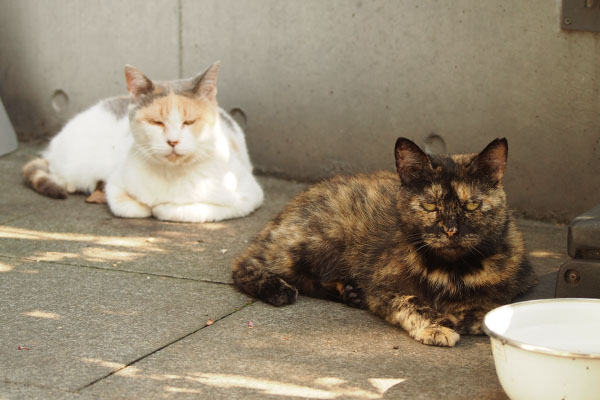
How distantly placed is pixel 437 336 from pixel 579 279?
29.5 inches

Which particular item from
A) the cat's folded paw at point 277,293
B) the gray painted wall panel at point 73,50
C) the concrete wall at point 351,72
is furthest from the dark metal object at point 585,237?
the gray painted wall panel at point 73,50

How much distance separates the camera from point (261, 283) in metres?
4.37

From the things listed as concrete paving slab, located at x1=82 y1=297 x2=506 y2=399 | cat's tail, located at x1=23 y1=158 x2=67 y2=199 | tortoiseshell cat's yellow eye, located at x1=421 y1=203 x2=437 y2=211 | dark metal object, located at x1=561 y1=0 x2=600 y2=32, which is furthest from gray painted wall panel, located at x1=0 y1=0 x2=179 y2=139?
tortoiseshell cat's yellow eye, located at x1=421 y1=203 x2=437 y2=211

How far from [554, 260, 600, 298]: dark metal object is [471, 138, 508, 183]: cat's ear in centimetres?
56

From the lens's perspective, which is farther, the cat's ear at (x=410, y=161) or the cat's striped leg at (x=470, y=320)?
the cat's striped leg at (x=470, y=320)

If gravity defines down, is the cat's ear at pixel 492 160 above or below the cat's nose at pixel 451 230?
above

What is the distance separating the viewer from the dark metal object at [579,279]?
3.75 meters

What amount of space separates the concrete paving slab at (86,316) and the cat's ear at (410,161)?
1231 mm

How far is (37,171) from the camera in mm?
6699

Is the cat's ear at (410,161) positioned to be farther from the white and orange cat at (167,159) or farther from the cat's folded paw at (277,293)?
the white and orange cat at (167,159)

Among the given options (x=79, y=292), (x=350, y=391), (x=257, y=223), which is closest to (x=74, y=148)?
(x=257, y=223)

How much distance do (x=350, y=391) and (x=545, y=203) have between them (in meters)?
3.26

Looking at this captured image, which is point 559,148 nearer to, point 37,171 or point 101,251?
point 101,251

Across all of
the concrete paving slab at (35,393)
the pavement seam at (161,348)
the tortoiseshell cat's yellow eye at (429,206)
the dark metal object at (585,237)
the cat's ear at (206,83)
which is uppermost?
the cat's ear at (206,83)
